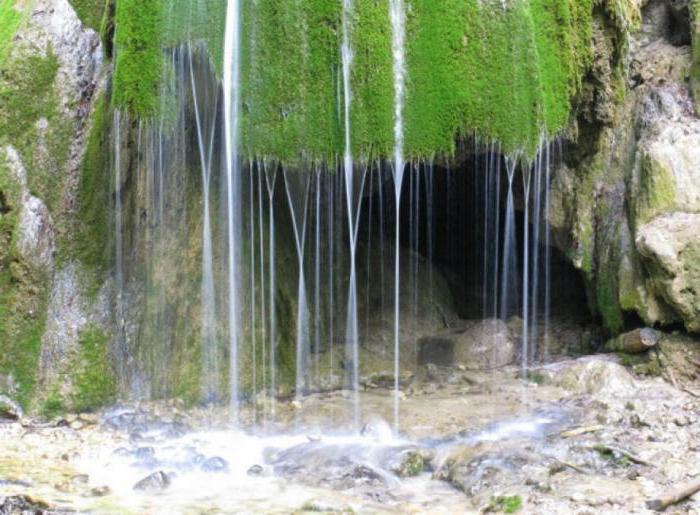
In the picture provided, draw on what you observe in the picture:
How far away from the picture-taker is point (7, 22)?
1123 centimetres

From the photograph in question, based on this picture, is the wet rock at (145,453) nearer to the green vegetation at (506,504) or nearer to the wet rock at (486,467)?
the wet rock at (486,467)

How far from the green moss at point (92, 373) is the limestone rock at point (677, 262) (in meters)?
6.34

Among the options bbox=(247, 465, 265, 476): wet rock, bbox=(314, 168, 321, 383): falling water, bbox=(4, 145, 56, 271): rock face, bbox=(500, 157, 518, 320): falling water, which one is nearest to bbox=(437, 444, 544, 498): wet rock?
bbox=(247, 465, 265, 476): wet rock

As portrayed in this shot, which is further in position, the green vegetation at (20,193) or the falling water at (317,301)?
the falling water at (317,301)

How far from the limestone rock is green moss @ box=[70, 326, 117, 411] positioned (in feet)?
20.8

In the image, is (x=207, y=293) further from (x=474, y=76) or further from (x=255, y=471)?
(x=474, y=76)

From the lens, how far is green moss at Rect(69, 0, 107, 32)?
11297mm

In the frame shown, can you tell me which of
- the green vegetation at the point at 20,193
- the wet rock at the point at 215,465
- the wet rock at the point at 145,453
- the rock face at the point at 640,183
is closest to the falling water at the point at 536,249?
the rock face at the point at 640,183

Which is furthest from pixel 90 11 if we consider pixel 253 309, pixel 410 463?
pixel 410 463

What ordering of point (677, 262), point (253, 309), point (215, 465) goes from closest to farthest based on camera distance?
point (215, 465)
point (677, 262)
point (253, 309)

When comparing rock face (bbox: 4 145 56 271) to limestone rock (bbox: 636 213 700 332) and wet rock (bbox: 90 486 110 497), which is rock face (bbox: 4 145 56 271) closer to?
wet rock (bbox: 90 486 110 497)

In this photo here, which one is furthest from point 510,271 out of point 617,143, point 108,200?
point 108,200

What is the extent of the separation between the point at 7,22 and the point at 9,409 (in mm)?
5208

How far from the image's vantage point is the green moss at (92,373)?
9766 mm
